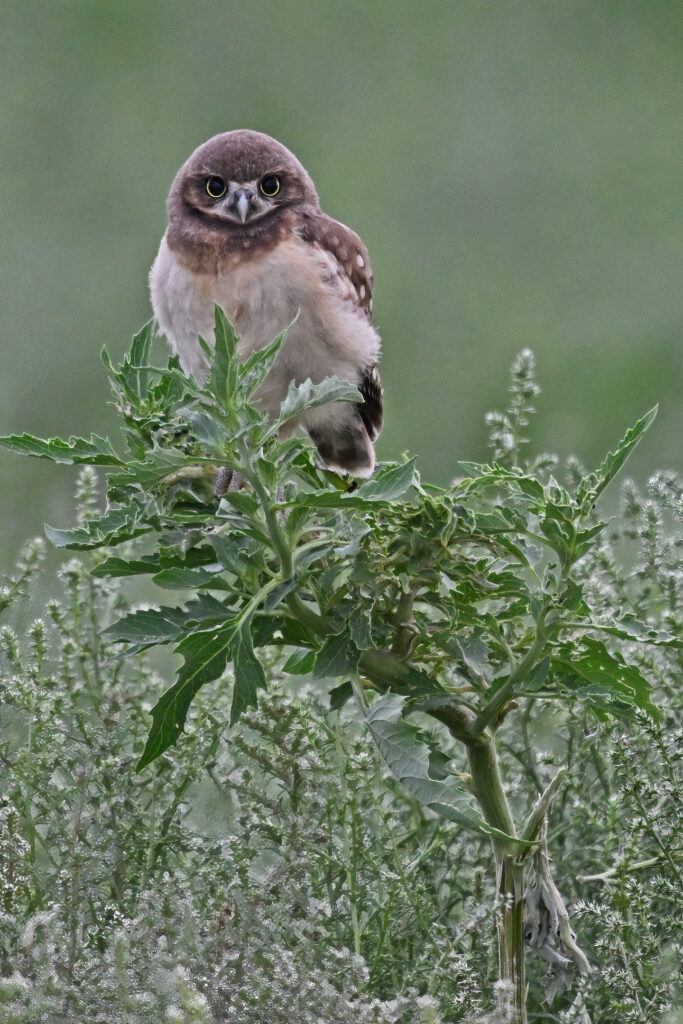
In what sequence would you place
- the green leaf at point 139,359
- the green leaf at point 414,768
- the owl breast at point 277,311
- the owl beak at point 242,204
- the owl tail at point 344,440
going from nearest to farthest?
the green leaf at point 414,768 < the green leaf at point 139,359 < the owl breast at point 277,311 < the owl beak at point 242,204 < the owl tail at point 344,440

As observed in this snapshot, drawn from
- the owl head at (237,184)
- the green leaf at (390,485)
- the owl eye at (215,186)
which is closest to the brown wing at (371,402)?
the owl head at (237,184)

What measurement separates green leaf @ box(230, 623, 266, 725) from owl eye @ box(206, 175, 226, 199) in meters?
2.18

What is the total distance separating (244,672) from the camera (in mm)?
1432

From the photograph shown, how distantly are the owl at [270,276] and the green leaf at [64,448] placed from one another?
5.20 feet

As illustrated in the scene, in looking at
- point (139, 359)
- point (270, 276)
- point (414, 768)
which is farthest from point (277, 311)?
point (414, 768)

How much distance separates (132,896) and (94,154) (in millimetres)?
8068

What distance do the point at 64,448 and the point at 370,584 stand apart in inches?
14.4

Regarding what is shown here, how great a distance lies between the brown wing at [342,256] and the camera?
11.1 ft

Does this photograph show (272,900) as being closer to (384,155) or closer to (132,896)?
(132,896)

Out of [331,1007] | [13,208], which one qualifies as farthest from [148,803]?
[13,208]

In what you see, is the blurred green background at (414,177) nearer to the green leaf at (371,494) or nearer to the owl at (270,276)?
the owl at (270,276)

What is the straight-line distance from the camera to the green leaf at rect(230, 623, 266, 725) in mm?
1425

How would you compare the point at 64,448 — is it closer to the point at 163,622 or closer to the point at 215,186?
the point at 163,622

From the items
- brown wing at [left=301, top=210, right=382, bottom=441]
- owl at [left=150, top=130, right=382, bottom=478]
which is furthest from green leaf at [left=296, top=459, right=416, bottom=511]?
brown wing at [left=301, top=210, right=382, bottom=441]
